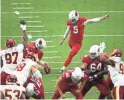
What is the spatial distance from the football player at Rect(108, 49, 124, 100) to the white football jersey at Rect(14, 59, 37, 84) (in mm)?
1595

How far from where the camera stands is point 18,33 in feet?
59.2

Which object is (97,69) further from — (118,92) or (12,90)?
(12,90)

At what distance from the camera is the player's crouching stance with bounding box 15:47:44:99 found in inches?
507

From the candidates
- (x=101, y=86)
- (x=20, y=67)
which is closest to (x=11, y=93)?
(x=20, y=67)

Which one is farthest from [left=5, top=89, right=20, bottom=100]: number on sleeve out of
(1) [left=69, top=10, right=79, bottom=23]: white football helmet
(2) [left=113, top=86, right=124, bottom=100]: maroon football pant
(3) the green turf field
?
(1) [left=69, top=10, right=79, bottom=23]: white football helmet

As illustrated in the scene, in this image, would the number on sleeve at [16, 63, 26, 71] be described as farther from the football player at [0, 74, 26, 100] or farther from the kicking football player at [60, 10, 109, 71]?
the kicking football player at [60, 10, 109, 71]

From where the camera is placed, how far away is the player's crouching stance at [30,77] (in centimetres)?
1288

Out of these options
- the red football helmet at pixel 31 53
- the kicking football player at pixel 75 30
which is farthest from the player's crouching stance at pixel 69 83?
the kicking football player at pixel 75 30

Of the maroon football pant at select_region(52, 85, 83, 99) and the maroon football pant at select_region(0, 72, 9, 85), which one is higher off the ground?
the maroon football pant at select_region(0, 72, 9, 85)

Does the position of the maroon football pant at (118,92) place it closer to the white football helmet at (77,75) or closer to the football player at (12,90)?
the white football helmet at (77,75)

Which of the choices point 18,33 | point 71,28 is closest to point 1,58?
point 71,28

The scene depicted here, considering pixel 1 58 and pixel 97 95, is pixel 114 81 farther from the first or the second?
pixel 1 58

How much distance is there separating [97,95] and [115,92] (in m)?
1.39

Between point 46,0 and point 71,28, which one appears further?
point 46,0
